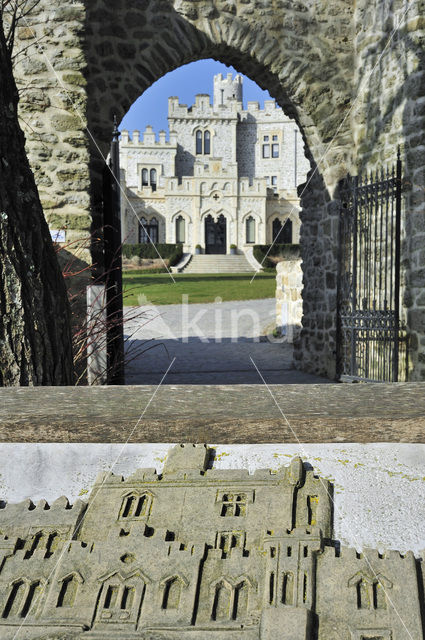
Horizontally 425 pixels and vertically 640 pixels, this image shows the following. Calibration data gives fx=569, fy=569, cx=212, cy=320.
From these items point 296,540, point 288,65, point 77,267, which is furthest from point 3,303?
point 288,65

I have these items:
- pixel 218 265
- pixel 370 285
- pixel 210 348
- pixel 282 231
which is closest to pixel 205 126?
pixel 282 231

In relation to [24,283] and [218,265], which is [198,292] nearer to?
[218,265]

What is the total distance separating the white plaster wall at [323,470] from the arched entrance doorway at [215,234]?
42.0 metres

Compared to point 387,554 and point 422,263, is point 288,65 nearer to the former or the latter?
point 422,263

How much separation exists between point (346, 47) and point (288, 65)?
0.79 m

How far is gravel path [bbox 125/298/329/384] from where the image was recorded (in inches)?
283

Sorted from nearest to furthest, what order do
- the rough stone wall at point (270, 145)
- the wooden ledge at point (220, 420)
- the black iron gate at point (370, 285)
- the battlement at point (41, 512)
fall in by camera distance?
the battlement at point (41, 512)
the wooden ledge at point (220, 420)
the black iron gate at point (370, 285)
the rough stone wall at point (270, 145)

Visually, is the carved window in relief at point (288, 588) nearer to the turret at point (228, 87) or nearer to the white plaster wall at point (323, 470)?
the white plaster wall at point (323, 470)

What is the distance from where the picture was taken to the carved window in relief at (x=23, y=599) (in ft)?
3.91

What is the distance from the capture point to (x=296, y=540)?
51.2 inches

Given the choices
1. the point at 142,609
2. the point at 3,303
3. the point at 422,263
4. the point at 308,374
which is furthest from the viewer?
the point at 308,374

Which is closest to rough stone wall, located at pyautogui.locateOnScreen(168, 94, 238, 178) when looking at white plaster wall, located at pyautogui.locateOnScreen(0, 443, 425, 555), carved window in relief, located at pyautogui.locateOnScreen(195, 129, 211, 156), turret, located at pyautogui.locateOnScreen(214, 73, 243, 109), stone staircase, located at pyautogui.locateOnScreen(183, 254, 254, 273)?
carved window in relief, located at pyautogui.locateOnScreen(195, 129, 211, 156)

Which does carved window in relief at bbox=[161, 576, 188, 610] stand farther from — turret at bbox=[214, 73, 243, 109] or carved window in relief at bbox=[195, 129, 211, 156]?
turret at bbox=[214, 73, 243, 109]

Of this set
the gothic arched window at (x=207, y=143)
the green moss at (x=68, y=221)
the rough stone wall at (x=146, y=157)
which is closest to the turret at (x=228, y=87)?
the gothic arched window at (x=207, y=143)
